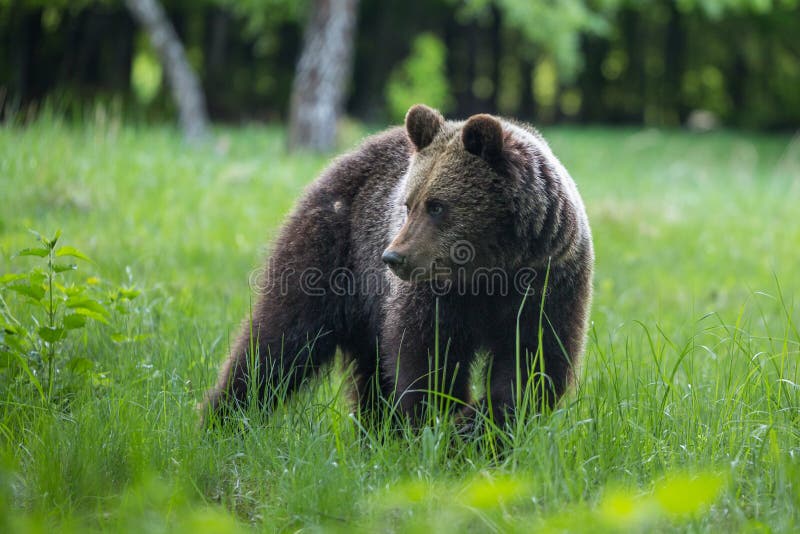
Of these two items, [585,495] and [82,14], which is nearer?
[585,495]

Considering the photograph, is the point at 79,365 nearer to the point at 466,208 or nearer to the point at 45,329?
the point at 45,329

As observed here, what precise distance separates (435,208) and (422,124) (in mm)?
489

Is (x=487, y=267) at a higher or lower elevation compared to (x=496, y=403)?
higher

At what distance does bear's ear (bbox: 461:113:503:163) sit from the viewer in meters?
3.83

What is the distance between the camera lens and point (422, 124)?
4195 mm

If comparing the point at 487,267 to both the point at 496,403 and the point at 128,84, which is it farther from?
the point at 128,84

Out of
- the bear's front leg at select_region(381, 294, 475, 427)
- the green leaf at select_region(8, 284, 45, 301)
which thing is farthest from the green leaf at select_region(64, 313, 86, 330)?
the bear's front leg at select_region(381, 294, 475, 427)

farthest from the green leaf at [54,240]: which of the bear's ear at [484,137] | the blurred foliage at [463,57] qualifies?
the blurred foliage at [463,57]

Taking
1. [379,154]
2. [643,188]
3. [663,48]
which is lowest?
[643,188]

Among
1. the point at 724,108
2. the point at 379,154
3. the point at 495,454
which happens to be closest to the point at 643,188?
the point at 379,154

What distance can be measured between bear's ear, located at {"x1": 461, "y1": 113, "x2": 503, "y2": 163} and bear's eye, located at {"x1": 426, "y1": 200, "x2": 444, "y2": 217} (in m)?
0.30

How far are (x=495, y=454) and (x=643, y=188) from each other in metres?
11.7

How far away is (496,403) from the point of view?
3910mm

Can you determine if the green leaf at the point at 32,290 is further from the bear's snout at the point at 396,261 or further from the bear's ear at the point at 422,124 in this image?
the bear's ear at the point at 422,124
